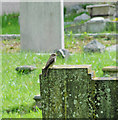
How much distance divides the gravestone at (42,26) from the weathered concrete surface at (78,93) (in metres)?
3.34

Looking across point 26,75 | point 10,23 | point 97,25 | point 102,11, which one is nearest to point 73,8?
point 10,23

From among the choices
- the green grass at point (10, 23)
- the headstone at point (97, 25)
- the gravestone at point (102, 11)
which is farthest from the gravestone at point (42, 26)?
the gravestone at point (102, 11)

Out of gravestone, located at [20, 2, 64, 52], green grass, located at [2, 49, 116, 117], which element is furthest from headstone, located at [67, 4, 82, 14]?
green grass, located at [2, 49, 116, 117]

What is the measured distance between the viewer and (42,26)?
5789 mm

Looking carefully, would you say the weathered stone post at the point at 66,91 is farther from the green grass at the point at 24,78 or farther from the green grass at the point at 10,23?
the green grass at the point at 10,23

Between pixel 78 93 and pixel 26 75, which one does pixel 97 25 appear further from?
pixel 78 93

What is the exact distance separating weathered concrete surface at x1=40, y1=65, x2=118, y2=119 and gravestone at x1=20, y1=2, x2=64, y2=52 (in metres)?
3.34

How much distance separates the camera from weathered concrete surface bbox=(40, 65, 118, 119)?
233 centimetres

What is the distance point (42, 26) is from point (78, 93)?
359cm

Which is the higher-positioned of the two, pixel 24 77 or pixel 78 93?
pixel 78 93

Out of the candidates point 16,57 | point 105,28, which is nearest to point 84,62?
point 16,57

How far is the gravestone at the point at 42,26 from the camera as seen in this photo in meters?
5.70

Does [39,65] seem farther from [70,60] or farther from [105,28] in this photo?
[105,28]

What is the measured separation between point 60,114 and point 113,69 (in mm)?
1081
